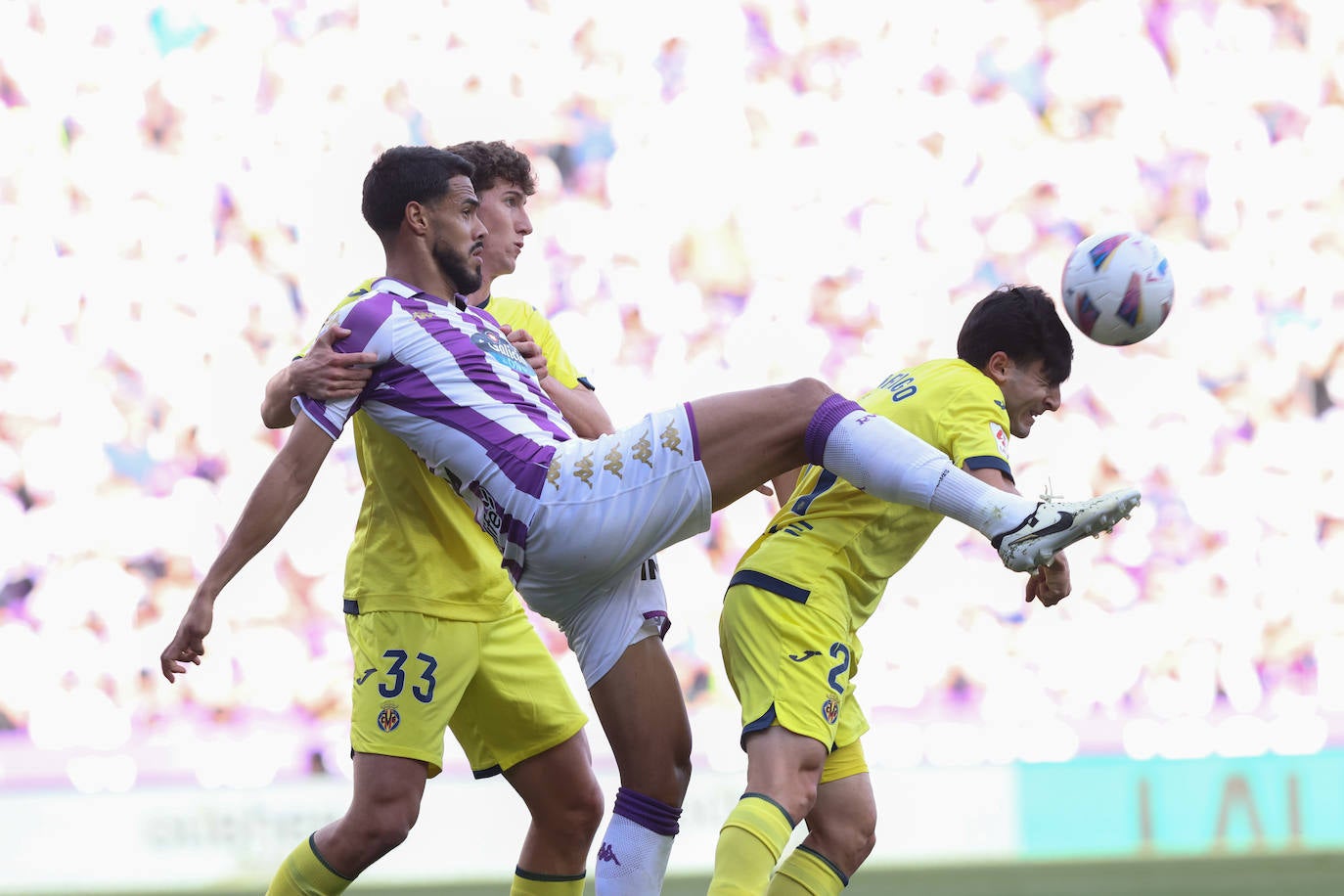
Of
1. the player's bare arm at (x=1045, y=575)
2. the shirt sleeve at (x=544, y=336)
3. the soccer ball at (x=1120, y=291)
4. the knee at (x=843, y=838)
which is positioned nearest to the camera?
the player's bare arm at (x=1045, y=575)

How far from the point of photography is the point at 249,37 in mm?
7148

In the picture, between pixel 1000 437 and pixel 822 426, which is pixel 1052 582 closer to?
pixel 1000 437

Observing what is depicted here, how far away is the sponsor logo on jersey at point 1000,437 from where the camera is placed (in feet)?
9.66

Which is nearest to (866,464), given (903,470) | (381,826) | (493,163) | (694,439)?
(903,470)

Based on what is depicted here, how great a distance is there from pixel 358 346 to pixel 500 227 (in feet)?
3.01

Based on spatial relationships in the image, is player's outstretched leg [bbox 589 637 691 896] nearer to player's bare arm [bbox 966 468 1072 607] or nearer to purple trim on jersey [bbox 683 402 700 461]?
purple trim on jersey [bbox 683 402 700 461]

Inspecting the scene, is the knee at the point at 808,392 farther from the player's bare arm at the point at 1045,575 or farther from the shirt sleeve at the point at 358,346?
the shirt sleeve at the point at 358,346

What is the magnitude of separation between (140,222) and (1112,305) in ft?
16.3

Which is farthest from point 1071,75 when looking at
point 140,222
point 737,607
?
point 737,607

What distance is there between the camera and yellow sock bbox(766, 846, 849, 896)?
3164 millimetres

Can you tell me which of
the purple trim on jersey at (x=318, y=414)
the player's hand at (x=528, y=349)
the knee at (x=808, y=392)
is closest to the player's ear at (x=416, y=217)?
the player's hand at (x=528, y=349)

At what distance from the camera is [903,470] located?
2.68 m

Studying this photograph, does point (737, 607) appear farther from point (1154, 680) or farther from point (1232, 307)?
point (1232, 307)

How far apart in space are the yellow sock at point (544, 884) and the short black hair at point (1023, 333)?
146 cm
